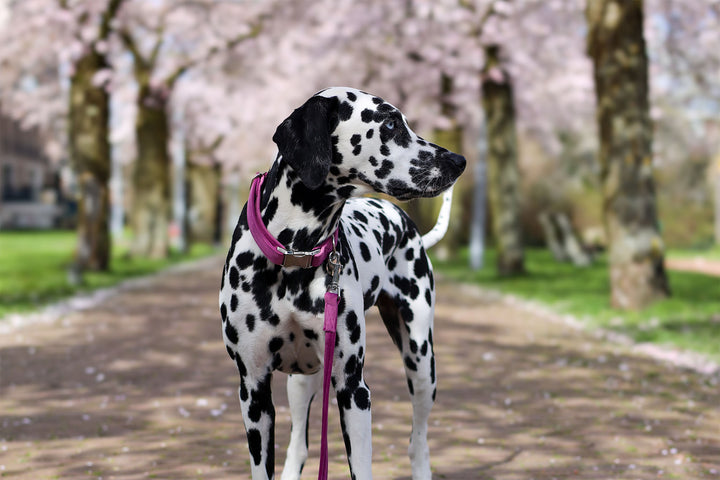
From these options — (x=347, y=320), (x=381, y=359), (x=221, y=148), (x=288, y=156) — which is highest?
(x=221, y=148)

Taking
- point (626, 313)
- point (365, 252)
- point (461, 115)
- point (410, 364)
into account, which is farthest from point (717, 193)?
point (365, 252)

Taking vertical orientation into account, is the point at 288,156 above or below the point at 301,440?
above

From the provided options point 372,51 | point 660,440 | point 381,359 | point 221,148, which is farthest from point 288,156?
point 221,148

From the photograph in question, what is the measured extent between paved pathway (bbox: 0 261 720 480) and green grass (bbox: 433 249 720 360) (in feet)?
2.60

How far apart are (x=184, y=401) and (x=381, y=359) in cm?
286

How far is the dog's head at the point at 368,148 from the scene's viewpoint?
363 cm

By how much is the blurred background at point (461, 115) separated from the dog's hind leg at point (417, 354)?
20.3ft

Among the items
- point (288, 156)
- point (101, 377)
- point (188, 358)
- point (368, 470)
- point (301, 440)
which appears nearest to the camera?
point (288, 156)

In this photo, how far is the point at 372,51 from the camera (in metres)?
25.1

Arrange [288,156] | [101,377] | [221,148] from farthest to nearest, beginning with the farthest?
[221,148] → [101,377] → [288,156]

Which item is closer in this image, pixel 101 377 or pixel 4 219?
pixel 101 377

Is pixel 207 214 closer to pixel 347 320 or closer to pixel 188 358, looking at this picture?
pixel 188 358

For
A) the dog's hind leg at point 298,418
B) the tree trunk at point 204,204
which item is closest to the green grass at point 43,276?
the dog's hind leg at point 298,418

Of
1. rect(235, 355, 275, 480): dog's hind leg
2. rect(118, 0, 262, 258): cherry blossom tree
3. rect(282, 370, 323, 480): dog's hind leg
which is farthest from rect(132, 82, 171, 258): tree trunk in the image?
rect(235, 355, 275, 480): dog's hind leg
